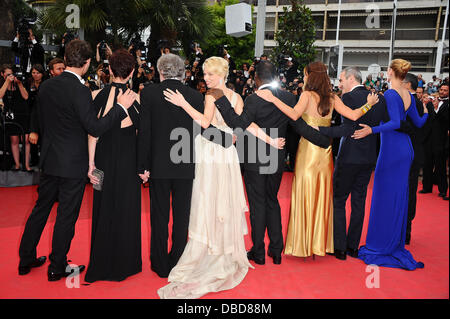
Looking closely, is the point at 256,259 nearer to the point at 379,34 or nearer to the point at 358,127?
the point at 358,127

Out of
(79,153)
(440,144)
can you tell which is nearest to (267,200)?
(79,153)

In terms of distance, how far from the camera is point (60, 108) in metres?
2.52

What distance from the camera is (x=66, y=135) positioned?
2.58m

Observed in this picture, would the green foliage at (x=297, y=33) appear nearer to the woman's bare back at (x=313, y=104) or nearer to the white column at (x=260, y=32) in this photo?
the white column at (x=260, y=32)

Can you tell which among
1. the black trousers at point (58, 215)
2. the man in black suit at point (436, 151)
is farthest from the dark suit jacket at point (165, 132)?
the man in black suit at point (436, 151)

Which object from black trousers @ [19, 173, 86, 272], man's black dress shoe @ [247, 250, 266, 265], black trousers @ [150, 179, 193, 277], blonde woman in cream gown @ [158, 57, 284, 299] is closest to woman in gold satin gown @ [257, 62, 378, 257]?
man's black dress shoe @ [247, 250, 266, 265]

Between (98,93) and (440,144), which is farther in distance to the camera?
(440,144)

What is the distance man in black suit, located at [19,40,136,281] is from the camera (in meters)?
2.51

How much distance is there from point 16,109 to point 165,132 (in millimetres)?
4003

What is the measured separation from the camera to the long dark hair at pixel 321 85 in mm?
3086

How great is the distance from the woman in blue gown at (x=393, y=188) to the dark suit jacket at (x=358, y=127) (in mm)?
88

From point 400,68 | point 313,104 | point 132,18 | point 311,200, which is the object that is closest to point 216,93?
point 313,104

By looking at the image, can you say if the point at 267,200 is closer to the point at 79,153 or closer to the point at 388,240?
the point at 388,240

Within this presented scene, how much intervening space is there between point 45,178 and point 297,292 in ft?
6.44
